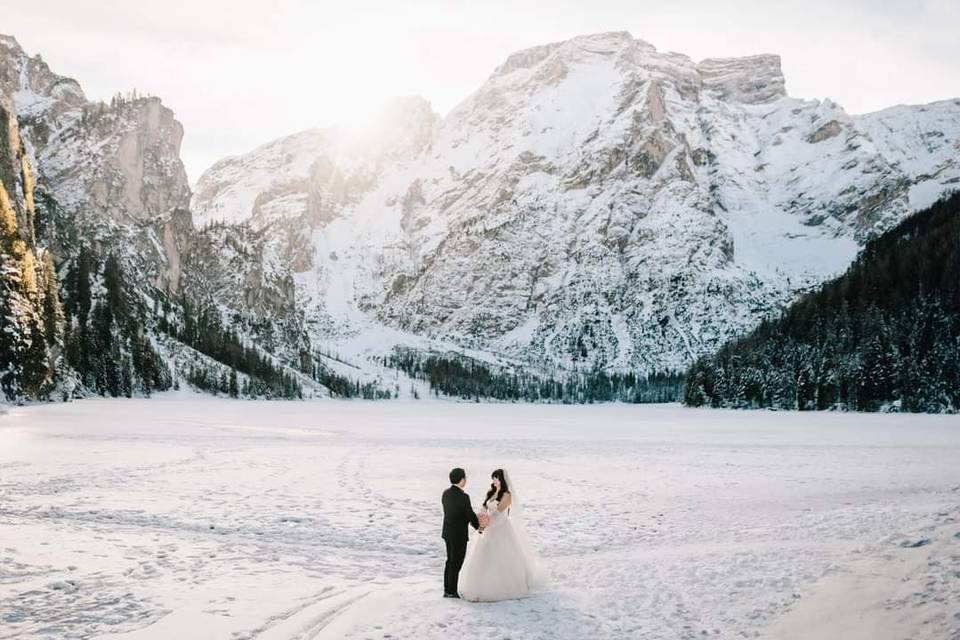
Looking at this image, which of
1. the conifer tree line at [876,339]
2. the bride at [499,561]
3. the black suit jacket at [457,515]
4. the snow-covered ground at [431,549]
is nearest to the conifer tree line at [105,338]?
the snow-covered ground at [431,549]

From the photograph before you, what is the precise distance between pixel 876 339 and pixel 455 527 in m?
123

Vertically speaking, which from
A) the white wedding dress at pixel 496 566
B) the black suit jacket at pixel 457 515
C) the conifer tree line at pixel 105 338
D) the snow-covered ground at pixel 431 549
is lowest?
the snow-covered ground at pixel 431 549

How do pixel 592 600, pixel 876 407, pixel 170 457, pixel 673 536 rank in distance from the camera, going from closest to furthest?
pixel 592 600 < pixel 673 536 < pixel 170 457 < pixel 876 407

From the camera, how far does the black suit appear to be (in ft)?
41.1

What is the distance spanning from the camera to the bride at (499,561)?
1235cm

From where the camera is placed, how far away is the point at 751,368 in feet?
497

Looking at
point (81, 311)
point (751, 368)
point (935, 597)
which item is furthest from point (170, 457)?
point (751, 368)

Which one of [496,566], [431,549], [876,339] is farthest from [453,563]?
[876,339]

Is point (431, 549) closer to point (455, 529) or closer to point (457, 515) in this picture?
point (455, 529)

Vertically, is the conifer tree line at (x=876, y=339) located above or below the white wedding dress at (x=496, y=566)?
above

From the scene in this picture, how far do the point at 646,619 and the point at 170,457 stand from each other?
30.2 meters

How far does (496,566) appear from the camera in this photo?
12484 mm

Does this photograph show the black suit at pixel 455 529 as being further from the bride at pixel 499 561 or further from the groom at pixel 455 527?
the bride at pixel 499 561

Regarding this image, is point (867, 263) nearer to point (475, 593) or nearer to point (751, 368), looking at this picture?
point (751, 368)
